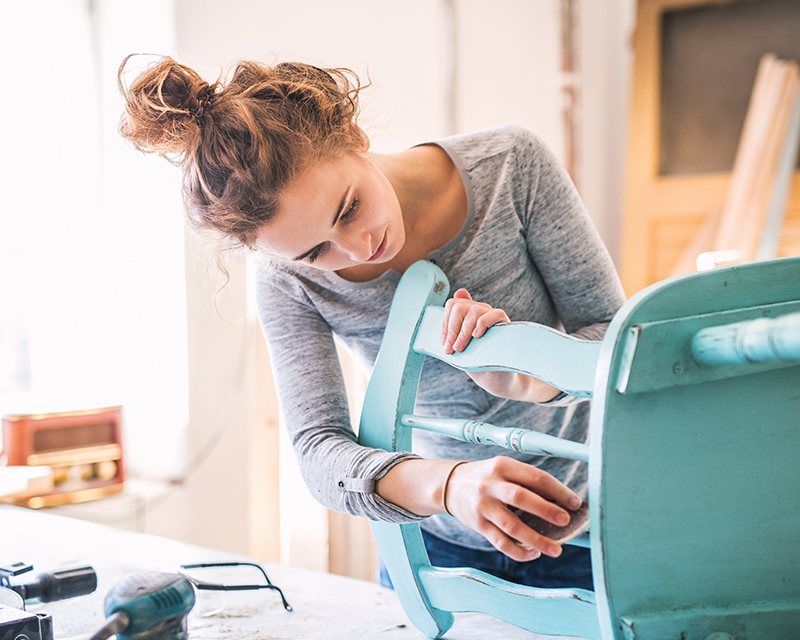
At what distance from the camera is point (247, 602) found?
95 cm

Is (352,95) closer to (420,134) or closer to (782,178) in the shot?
(420,134)

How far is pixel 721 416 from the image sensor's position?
0.52m

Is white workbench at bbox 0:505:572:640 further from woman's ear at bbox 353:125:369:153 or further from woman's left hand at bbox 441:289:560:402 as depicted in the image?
woman's ear at bbox 353:125:369:153

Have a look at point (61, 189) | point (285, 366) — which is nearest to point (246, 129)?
point (285, 366)

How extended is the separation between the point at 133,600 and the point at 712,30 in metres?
2.42

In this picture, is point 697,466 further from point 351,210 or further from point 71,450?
point 71,450

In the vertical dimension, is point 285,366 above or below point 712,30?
below

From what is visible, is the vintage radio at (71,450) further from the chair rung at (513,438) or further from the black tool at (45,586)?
the chair rung at (513,438)

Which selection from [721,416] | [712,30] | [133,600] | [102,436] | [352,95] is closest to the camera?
[721,416]

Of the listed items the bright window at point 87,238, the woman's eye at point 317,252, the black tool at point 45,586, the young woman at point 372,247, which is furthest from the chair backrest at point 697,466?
the bright window at point 87,238

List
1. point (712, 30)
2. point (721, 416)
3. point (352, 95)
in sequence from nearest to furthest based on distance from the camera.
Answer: point (721, 416), point (352, 95), point (712, 30)

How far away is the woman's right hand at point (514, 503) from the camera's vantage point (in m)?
0.55

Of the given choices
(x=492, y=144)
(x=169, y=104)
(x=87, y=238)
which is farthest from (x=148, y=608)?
(x=87, y=238)

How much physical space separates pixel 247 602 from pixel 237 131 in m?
0.62
